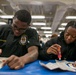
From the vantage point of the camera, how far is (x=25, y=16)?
1435 mm

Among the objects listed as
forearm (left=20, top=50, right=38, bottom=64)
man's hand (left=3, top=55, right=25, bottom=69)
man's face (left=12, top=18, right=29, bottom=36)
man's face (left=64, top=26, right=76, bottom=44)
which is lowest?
forearm (left=20, top=50, right=38, bottom=64)

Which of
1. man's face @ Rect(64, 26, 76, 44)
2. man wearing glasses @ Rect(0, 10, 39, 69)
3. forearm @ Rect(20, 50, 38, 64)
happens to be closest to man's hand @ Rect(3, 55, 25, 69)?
forearm @ Rect(20, 50, 38, 64)

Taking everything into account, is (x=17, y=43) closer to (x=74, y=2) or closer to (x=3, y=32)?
(x=3, y=32)

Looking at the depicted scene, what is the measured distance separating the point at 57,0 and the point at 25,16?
2.66 meters

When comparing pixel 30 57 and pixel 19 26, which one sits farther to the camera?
pixel 19 26

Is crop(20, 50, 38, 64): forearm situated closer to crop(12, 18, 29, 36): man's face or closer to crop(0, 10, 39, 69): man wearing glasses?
crop(0, 10, 39, 69): man wearing glasses

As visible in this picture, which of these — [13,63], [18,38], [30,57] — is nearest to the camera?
[13,63]

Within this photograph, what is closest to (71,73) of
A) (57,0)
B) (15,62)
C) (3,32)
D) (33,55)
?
(15,62)

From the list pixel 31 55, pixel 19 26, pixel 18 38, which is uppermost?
pixel 19 26

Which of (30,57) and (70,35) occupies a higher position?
(70,35)

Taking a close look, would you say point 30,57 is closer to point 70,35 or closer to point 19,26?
point 19,26

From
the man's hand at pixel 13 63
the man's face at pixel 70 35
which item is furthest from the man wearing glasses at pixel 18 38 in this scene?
the man's hand at pixel 13 63

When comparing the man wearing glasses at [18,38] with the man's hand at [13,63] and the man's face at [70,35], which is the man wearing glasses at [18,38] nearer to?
the man's face at [70,35]

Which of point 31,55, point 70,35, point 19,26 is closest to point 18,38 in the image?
point 19,26
